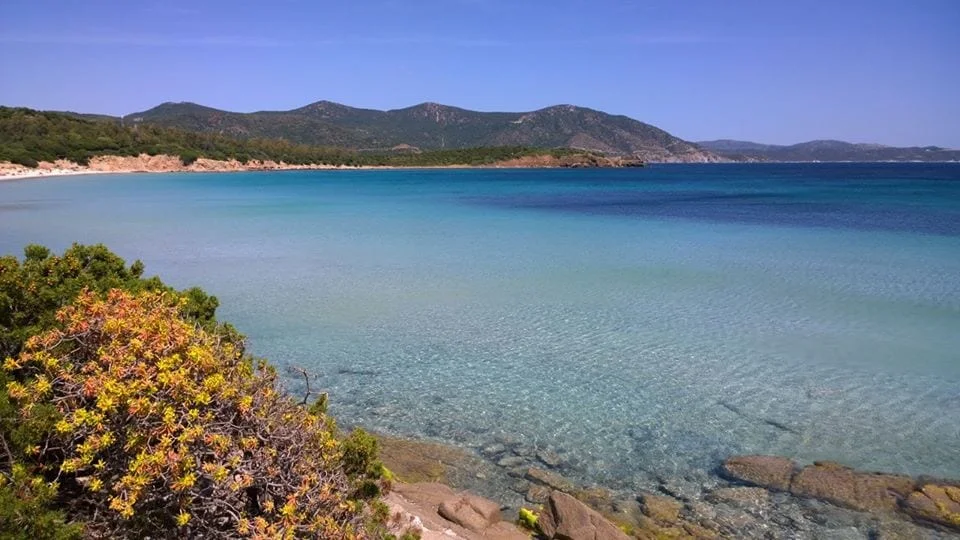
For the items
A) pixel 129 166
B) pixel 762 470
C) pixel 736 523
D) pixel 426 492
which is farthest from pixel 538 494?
pixel 129 166

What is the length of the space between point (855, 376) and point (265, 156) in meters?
120

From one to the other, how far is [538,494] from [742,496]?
2242mm

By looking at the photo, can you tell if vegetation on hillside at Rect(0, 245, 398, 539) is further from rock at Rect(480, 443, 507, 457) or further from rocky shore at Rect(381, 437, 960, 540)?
rock at Rect(480, 443, 507, 457)

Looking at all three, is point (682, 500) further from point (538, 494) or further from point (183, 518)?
point (183, 518)

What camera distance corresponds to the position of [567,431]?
841 cm

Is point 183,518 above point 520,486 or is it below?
above

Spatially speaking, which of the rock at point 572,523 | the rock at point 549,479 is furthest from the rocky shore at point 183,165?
the rock at point 572,523

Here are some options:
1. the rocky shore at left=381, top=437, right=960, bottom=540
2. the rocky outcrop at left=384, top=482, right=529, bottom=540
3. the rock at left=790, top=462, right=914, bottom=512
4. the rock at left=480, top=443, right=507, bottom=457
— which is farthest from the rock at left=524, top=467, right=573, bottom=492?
the rock at left=790, top=462, right=914, bottom=512

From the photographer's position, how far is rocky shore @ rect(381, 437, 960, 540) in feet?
20.2

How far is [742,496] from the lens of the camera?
6926mm

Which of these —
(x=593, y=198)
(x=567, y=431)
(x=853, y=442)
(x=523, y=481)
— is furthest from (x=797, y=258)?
(x=593, y=198)

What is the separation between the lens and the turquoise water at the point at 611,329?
8477 millimetres

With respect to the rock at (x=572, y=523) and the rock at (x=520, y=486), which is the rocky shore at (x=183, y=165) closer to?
the rock at (x=520, y=486)

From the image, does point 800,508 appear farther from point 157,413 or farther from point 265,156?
point 265,156
